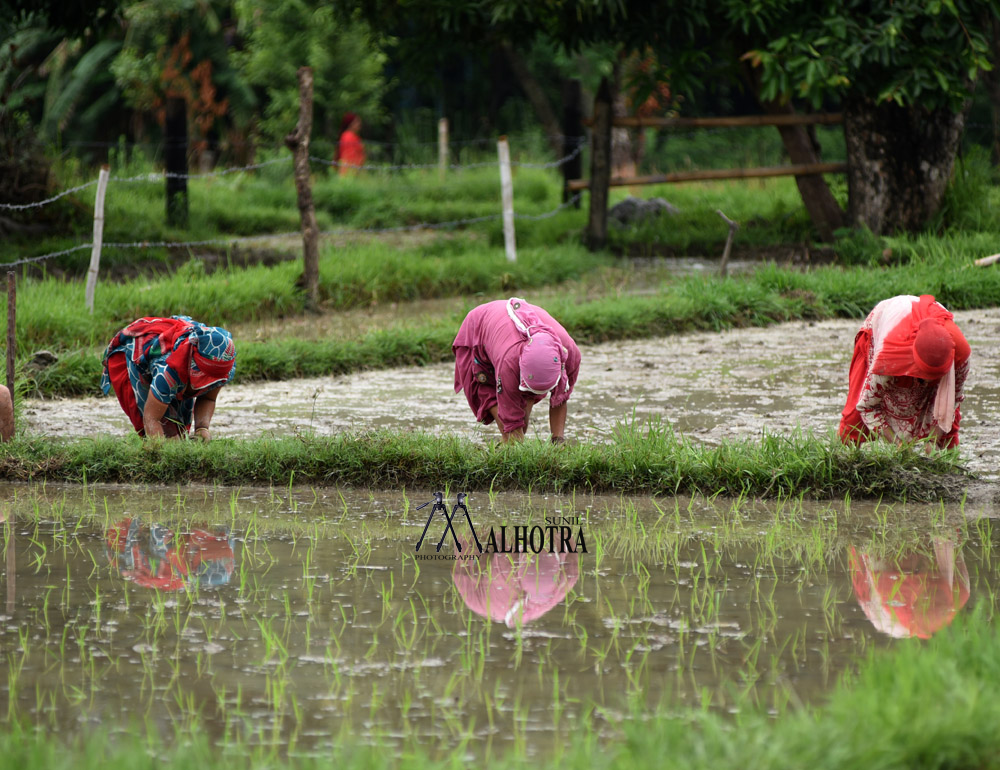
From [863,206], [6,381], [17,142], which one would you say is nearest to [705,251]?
[863,206]

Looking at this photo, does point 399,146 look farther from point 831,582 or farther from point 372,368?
point 831,582

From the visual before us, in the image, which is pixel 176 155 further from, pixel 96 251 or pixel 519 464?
pixel 519 464

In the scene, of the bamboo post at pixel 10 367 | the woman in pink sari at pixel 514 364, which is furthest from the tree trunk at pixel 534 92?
the woman in pink sari at pixel 514 364

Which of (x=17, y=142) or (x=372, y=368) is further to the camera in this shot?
(x=17, y=142)

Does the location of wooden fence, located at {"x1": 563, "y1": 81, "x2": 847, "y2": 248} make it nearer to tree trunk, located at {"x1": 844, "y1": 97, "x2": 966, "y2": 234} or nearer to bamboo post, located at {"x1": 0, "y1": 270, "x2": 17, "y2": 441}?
tree trunk, located at {"x1": 844, "y1": 97, "x2": 966, "y2": 234}

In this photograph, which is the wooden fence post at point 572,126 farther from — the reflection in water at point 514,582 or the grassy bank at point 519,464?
the reflection in water at point 514,582

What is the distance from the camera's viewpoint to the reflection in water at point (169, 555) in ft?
12.8

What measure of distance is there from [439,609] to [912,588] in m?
1.47

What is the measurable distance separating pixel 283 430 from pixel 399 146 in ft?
46.1

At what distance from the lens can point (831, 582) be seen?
152 inches

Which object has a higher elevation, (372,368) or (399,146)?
(399,146)

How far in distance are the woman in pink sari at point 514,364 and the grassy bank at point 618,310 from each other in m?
2.35
